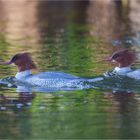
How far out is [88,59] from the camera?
15664 mm

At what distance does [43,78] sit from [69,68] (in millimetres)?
1955

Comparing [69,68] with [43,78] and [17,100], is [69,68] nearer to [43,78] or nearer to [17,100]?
[43,78]

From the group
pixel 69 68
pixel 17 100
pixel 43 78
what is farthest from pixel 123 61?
pixel 17 100

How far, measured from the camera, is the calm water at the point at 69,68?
9.10m

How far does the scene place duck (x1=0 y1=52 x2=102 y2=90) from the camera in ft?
39.9

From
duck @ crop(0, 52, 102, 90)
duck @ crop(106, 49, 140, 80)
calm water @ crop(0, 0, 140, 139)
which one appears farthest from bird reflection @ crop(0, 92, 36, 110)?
duck @ crop(106, 49, 140, 80)

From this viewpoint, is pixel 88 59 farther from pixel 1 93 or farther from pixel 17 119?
pixel 17 119

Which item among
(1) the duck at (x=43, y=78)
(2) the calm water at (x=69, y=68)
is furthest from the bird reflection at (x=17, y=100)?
(1) the duck at (x=43, y=78)

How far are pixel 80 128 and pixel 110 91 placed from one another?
2.89 metres

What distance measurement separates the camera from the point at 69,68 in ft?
46.8

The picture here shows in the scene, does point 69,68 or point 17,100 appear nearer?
point 17,100

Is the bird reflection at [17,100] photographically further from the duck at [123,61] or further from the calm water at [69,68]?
the duck at [123,61]

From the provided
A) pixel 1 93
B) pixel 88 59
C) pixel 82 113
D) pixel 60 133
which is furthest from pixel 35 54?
pixel 60 133

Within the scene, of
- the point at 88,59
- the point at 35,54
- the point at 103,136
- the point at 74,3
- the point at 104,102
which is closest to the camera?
the point at 103,136
